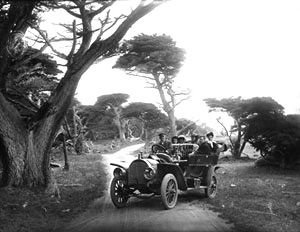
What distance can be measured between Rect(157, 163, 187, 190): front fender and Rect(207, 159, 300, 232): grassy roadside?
3.09 feet

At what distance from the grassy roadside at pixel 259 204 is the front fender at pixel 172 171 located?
37.0 inches

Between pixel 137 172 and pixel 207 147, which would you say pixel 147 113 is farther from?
pixel 137 172

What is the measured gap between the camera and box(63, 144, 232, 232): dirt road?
6.38 metres

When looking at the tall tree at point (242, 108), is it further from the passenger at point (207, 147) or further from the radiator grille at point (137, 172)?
the radiator grille at point (137, 172)

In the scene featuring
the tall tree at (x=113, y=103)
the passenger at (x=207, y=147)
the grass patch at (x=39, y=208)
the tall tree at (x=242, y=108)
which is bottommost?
the grass patch at (x=39, y=208)

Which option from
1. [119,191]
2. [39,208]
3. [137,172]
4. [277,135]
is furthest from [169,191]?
[277,135]

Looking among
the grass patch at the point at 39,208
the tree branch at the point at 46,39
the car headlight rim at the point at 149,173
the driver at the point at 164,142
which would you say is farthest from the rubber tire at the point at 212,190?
the tree branch at the point at 46,39

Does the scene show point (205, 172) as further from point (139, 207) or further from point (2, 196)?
point (2, 196)

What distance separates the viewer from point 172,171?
8938 mm

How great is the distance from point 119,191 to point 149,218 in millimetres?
1854

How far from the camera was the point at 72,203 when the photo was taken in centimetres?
887

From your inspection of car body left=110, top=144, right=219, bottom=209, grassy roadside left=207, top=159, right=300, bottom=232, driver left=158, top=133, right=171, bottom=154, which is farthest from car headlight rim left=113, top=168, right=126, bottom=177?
grassy roadside left=207, top=159, right=300, bottom=232

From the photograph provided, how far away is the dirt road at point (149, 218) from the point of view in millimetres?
6379

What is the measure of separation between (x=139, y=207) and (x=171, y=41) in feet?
52.2
